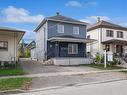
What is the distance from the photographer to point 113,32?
133 feet

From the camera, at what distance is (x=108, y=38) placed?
4009cm

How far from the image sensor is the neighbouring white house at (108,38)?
39.4m

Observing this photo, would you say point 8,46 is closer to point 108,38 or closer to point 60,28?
point 60,28

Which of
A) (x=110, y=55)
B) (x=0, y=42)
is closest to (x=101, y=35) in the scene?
(x=110, y=55)

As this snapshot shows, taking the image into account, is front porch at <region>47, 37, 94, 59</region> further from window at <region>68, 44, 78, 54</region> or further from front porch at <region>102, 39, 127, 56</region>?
front porch at <region>102, 39, 127, 56</region>

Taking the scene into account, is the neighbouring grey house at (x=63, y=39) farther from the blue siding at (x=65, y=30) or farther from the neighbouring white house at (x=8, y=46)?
the neighbouring white house at (x=8, y=46)

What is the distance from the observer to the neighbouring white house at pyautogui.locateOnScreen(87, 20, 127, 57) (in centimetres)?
3938

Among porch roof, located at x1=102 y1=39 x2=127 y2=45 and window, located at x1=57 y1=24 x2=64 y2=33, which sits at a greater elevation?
window, located at x1=57 y1=24 x2=64 y2=33

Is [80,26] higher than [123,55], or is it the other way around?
[80,26]

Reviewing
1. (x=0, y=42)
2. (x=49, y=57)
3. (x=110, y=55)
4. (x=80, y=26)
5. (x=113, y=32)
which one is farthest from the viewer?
(x=113, y=32)

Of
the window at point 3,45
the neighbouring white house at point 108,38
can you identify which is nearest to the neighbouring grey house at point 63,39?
the neighbouring white house at point 108,38

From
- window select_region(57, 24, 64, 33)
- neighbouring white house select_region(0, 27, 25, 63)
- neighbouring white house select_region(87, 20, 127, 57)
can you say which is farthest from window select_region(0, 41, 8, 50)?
neighbouring white house select_region(87, 20, 127, 57)

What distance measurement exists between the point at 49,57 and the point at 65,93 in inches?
867

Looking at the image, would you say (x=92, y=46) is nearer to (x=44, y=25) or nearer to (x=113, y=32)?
(x=113, y=32)
